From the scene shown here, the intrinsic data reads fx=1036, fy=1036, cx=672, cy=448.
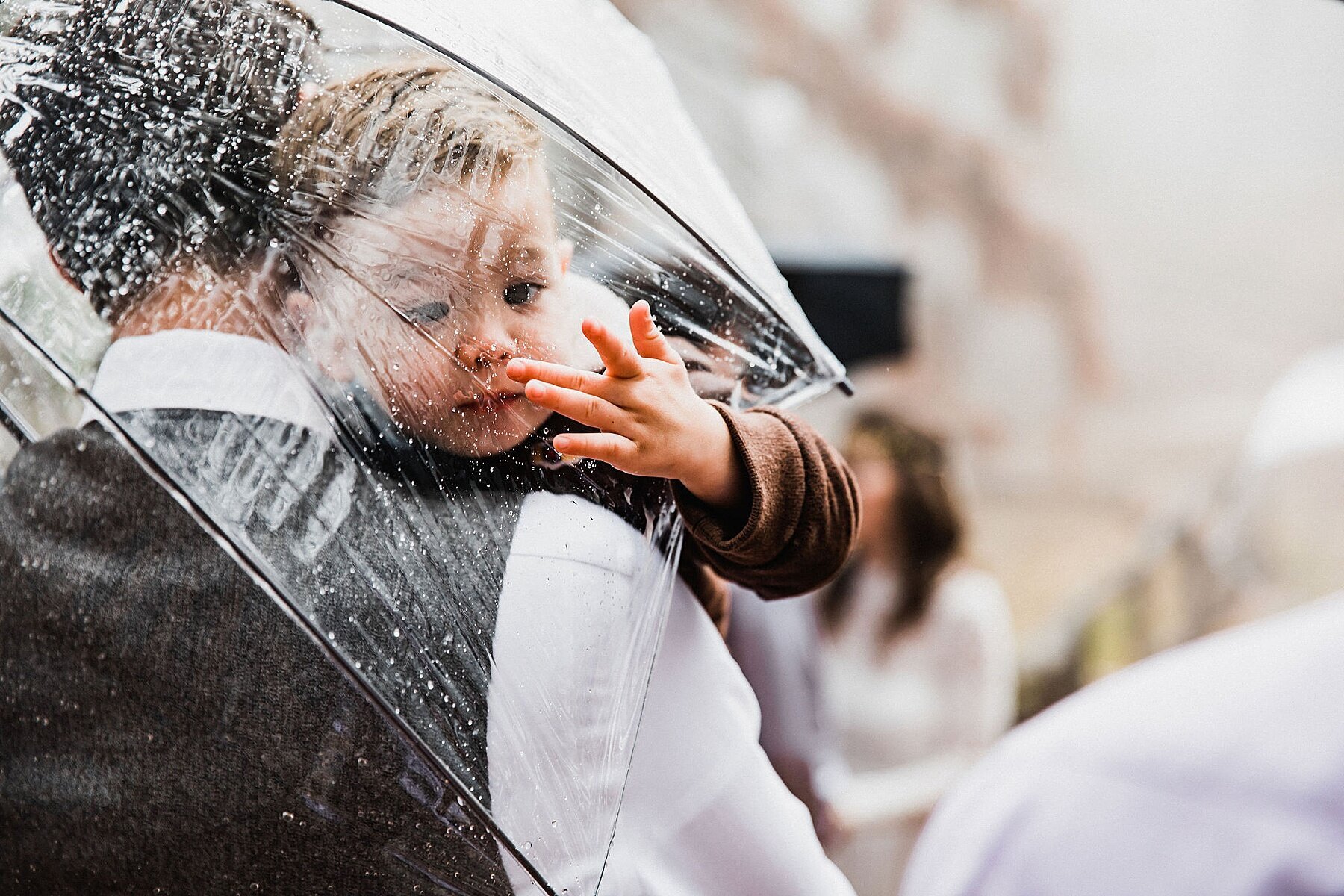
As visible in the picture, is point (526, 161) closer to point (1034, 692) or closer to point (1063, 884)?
point (1063, 884)

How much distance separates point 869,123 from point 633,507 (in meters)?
3.48

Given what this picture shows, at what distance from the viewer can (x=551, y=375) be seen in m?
0.69

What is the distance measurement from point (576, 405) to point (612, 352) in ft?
0.15

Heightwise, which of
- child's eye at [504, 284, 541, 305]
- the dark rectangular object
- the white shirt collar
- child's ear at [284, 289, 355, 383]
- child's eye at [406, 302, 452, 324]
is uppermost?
child's eye at [504, 284, 541, 305]

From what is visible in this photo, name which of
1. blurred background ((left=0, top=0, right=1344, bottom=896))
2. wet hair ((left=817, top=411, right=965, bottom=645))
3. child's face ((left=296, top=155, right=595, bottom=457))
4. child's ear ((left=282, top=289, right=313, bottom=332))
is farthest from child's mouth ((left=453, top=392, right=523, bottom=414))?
blurred background ((left=0, top=0, right=1344, bottom=896))

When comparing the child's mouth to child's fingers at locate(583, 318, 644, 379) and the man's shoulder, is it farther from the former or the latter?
the man's shoulder

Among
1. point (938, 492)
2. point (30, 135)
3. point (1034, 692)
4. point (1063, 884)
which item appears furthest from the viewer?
point (1034, 692)

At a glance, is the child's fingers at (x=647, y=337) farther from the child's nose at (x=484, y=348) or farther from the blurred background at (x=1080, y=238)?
the blurred background at (x=1080, y=238)

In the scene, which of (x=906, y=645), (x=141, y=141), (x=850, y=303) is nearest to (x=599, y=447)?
(x=141, y=141)

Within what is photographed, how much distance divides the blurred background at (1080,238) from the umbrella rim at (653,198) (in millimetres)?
2863

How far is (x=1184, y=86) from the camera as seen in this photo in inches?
155

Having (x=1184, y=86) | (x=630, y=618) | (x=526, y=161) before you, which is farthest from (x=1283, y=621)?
(x=1184, y=86)

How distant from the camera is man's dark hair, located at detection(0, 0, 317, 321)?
2.19 feet

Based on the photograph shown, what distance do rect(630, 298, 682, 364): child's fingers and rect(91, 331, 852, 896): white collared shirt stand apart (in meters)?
0.12
